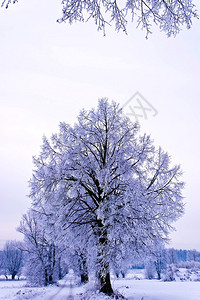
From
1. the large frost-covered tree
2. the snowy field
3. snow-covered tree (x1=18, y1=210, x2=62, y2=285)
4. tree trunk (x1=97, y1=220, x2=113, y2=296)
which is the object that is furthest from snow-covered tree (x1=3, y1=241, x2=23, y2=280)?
tree trunk (x1=97, y1=220, x2=113, y2=296)

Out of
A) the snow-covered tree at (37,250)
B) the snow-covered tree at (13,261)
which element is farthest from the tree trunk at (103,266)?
the snow-covered tree at (13,261)

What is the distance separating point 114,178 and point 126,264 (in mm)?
3686

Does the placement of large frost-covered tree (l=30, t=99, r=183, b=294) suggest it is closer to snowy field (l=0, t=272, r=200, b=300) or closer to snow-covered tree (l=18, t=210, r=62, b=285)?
snowy field (l=0, t=272, r=200, b=300)

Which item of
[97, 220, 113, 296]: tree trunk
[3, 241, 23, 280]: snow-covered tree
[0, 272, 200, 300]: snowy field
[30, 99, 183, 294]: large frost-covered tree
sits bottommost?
[3, 241, 23, 280]: snow-covered tree

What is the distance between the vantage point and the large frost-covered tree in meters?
8.60

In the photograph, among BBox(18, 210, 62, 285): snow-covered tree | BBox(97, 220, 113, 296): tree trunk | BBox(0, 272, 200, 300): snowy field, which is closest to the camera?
BBox(97, 220, 113, 296): tree trunk

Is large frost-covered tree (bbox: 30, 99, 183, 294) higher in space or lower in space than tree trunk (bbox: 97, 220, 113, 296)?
higher

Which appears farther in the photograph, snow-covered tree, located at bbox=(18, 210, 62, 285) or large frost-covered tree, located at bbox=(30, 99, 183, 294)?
snow-covered tree, located at bbox=(18, 210, 62, 285)

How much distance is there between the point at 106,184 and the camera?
8.75m

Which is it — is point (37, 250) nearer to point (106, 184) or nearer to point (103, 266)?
point (103, 266)

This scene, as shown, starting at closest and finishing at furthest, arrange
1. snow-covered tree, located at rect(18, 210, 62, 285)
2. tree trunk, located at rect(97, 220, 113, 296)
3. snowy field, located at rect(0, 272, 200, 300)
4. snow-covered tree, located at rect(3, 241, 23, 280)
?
1. tree trunk, located at rect(97, 220, 113, 296)
2. snowy field, located at rect(0, 272, 200, 300)
3. snow-covered tree, located at rect(18, 210, 62, 285)
4. snow-covered tree, located at rect(3, 241, 23, 280)

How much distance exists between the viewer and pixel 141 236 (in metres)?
8.84

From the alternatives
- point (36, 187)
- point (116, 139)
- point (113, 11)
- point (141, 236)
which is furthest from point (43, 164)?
point (113, 11)

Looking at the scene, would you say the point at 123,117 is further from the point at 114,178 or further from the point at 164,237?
the point at 164,237
